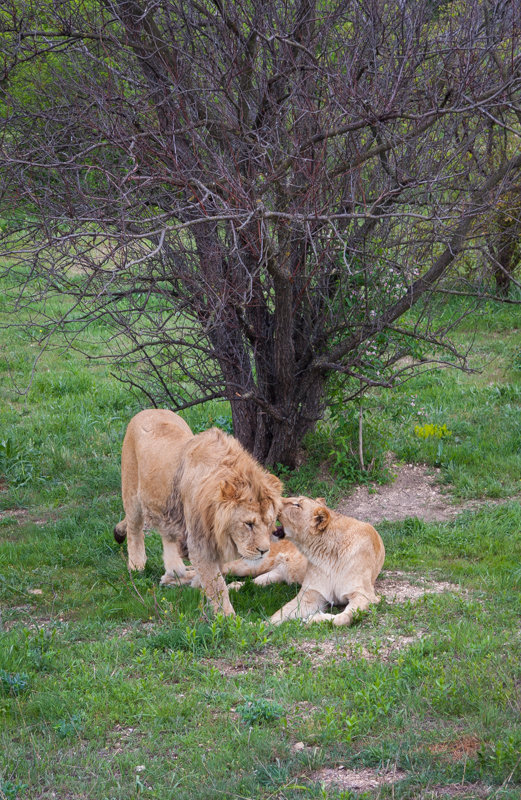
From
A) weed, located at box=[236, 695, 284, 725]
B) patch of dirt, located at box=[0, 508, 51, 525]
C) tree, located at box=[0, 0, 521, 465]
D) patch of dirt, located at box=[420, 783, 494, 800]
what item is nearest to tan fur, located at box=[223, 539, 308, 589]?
tree, located at box=[0, 0, 521, 465]

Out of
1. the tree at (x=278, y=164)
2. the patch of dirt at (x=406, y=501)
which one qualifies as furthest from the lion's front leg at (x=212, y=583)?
the patch of dirt at (x=406, y=501)

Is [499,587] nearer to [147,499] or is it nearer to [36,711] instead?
[147,499]

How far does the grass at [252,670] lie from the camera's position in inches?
154

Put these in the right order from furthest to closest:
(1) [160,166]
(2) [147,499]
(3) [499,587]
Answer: (1) [160,166]
(2) [147,499]
(3) [499,587]

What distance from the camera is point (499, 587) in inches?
239

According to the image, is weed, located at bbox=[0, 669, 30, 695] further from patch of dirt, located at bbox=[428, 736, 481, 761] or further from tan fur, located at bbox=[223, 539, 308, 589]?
patch of dirt, located at bbox=[428, 736, 481, 761]

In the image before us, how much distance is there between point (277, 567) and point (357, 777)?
3.05 m

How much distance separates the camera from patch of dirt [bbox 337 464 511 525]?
26.1 ft

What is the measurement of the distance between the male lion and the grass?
0.31 m

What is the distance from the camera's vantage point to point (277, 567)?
22.5 ft

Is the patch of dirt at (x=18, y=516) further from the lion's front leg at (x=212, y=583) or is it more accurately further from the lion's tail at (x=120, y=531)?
the lion's front leg at (x=212, y=583)

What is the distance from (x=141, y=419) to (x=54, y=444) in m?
3.38

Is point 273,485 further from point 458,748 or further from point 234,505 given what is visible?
point 458,748

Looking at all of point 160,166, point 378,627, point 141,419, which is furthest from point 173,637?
point 160,166
